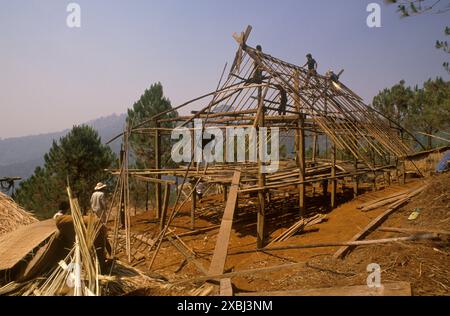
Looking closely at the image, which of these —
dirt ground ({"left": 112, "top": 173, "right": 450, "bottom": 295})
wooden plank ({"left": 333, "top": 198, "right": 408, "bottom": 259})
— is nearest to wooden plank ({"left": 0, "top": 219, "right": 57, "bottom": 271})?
dirt ground ({"left": 112, "top": 173, "right": 450, "bottom": 295})

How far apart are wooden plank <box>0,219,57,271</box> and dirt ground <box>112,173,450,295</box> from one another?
1956mm

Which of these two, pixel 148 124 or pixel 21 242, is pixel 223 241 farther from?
pixel 148 124

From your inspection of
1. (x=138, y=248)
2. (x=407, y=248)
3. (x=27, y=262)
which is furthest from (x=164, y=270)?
(x=407, y=248)

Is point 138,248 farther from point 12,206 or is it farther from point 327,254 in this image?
point 327,254

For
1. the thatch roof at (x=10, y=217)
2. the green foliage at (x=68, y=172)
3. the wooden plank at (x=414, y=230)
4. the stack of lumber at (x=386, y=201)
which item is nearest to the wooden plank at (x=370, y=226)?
the wooden plank at (x=414, y=230)

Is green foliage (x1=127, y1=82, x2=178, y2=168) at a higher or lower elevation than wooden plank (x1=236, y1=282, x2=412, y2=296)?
higher

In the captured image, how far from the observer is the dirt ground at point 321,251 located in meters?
5.41

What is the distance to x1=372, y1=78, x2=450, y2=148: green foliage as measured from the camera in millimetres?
21188

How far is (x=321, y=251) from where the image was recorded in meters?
7.48

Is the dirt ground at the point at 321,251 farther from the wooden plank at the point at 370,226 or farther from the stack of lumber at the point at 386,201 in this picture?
the stack of lumber at the point at 386,201

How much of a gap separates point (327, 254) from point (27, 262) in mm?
5862

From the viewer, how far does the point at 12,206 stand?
312 inches

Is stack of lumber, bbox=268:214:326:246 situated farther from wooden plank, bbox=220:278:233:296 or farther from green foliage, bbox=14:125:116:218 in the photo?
green foliage, bbox=14:125:116:218

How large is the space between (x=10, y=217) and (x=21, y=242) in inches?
116
